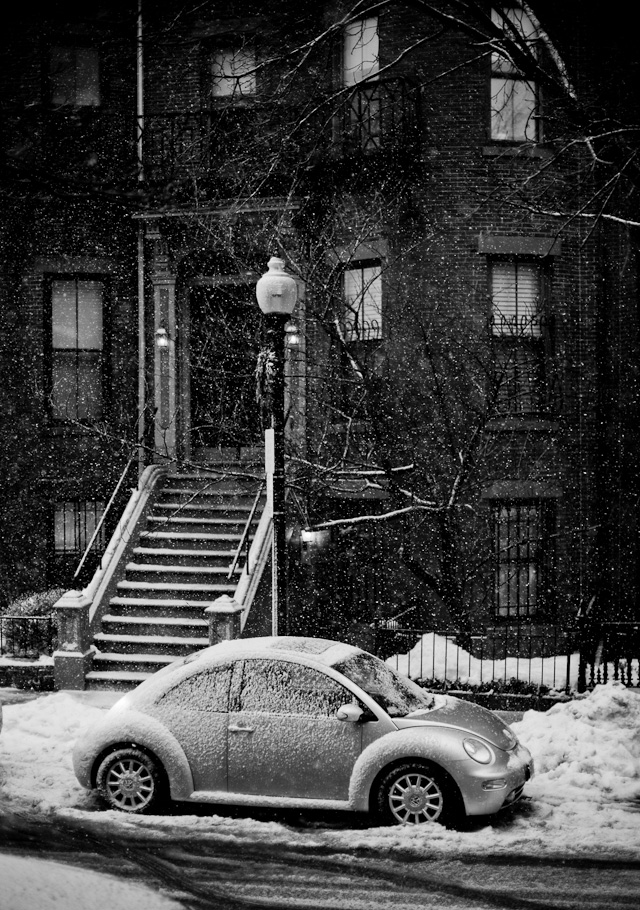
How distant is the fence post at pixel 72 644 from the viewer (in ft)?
40.5

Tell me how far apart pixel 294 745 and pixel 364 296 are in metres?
8.92

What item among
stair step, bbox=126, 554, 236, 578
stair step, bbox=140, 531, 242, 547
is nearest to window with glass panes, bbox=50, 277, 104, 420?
stair step, bbox=140, 531, 242, 547

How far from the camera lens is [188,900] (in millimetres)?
6066

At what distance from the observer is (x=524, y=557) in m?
15.1

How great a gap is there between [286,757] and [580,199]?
11.0 meters

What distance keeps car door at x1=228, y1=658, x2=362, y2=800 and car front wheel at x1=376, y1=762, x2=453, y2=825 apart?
0.32 meters

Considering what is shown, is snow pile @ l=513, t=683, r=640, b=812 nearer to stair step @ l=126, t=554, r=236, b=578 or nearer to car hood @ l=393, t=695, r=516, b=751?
car hood @ l=393, t=695, r=516, b=751

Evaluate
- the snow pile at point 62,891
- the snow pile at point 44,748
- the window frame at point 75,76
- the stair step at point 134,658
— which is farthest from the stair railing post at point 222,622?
the window frame at point 75,76

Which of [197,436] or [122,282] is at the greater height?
[122,282]

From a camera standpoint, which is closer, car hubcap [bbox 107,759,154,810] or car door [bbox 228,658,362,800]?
car door [bbox 228,658,362,800]

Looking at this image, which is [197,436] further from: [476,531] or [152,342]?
[476,531]

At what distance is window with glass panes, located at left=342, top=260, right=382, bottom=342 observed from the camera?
1503cm

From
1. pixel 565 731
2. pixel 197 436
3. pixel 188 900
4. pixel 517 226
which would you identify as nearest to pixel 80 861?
pixel 188 900

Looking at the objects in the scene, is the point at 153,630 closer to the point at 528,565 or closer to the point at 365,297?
the point at 528,565
